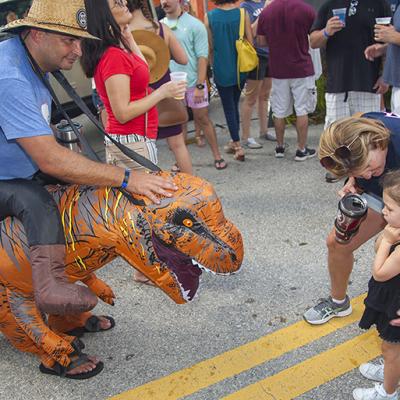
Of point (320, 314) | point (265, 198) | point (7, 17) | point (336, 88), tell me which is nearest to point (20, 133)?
point (320, 314)

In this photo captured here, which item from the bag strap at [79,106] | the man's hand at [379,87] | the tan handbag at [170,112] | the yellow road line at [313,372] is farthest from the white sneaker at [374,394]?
the man's hand at [379,87]

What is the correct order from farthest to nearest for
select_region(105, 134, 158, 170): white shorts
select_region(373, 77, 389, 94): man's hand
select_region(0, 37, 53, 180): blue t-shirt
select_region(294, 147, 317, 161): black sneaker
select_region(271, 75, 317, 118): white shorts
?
select_region(294, 147, 317, 161): black sneaker, select_region(271, 75, 317, 118): white shorts, select_region(373, 77, 389, 94): man's hand, select_region(105, 134, 158, 170): white shorts, select_region(0, 37, 53, 180): blue t-shirt

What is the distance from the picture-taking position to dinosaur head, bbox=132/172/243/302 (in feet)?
7.43

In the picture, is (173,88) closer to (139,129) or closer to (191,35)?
(139,129)

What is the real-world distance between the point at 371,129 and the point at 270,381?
1.39 m

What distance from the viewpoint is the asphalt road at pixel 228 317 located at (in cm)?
277

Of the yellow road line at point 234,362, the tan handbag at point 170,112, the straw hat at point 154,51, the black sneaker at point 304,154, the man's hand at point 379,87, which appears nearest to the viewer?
the yellow road line at point 234,362

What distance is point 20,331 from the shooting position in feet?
9.26

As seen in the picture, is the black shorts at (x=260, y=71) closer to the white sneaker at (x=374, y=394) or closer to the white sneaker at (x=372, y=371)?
the white sneaker at (x=372, y=371)

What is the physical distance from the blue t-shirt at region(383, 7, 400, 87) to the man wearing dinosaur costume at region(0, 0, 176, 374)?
2.65m

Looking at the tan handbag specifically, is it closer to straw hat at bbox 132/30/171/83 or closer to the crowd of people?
the crowd of people

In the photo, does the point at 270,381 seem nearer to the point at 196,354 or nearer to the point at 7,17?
the point at 196,354

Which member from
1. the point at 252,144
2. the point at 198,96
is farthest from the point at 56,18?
the point at 252,144

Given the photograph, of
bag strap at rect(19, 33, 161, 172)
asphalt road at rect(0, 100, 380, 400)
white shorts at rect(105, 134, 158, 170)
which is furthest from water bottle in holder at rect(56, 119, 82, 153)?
asphalt road at rect(0, 100, 380, 400)
